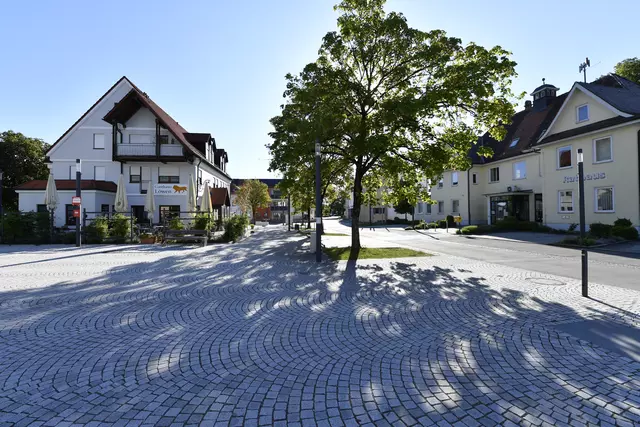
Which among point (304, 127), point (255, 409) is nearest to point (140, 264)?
point (304, 127)

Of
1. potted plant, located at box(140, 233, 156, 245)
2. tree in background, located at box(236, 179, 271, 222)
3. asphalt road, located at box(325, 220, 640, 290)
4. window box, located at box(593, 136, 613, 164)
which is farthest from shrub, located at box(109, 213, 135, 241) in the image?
tree in background, located at box(236, 179, 271, 222)

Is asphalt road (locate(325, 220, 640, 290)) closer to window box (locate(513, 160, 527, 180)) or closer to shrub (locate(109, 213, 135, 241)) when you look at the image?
window box (locate(513, 160, 527, 180))

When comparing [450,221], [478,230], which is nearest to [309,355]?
[478,230]

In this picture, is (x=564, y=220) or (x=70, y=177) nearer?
(x=564, y=220)

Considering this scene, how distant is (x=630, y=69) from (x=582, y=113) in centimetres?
1700

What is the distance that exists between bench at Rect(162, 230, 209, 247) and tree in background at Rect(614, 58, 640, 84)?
41.5 metres

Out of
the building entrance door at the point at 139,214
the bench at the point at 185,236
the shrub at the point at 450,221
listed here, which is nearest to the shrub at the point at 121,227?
the bench at the point at 185,236

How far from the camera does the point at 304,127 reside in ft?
39.7

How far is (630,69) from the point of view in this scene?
30.9 meters

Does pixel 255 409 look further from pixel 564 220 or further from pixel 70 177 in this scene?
pixel 70 177

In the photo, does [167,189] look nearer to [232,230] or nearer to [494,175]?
[232,230]

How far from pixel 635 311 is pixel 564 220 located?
67.9 feet

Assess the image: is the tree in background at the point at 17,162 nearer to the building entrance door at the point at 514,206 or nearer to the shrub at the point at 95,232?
the shrub at the point at 95,232

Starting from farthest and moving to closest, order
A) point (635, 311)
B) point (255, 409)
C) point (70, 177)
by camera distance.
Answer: point (70, 177) < point (635, 311) < point (255, 409)
